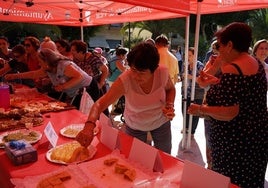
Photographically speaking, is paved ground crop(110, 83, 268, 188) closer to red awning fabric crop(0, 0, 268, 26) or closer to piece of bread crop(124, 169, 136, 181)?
red awning fabric crop(0, 0, 268, 26)

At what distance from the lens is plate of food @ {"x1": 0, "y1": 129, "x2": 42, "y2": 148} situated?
62.1 inches

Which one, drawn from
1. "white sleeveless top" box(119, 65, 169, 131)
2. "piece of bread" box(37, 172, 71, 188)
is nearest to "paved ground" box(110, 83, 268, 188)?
"white sleeveless top" box(119, 65, 169, 131)

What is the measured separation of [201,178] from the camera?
980 millimetres

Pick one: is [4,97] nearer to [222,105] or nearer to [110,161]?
[110,161]

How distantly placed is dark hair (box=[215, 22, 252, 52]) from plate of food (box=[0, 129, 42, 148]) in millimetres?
1141

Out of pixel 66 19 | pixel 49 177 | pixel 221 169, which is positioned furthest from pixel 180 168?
pixel 66 19

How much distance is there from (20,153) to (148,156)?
0.60 meters

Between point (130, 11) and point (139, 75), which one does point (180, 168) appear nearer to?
point (139, 75)

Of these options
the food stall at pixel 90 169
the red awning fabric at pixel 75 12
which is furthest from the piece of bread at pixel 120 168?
the red awning fabric at pixel 75 12

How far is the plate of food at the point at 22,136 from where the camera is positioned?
1.58 meters

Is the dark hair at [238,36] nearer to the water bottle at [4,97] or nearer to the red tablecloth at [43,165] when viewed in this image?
the red tablecloth at [43,165]

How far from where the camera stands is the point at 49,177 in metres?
1.14

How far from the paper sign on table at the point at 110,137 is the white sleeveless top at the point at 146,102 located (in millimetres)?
331

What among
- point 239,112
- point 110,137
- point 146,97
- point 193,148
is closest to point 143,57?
point 146,97
